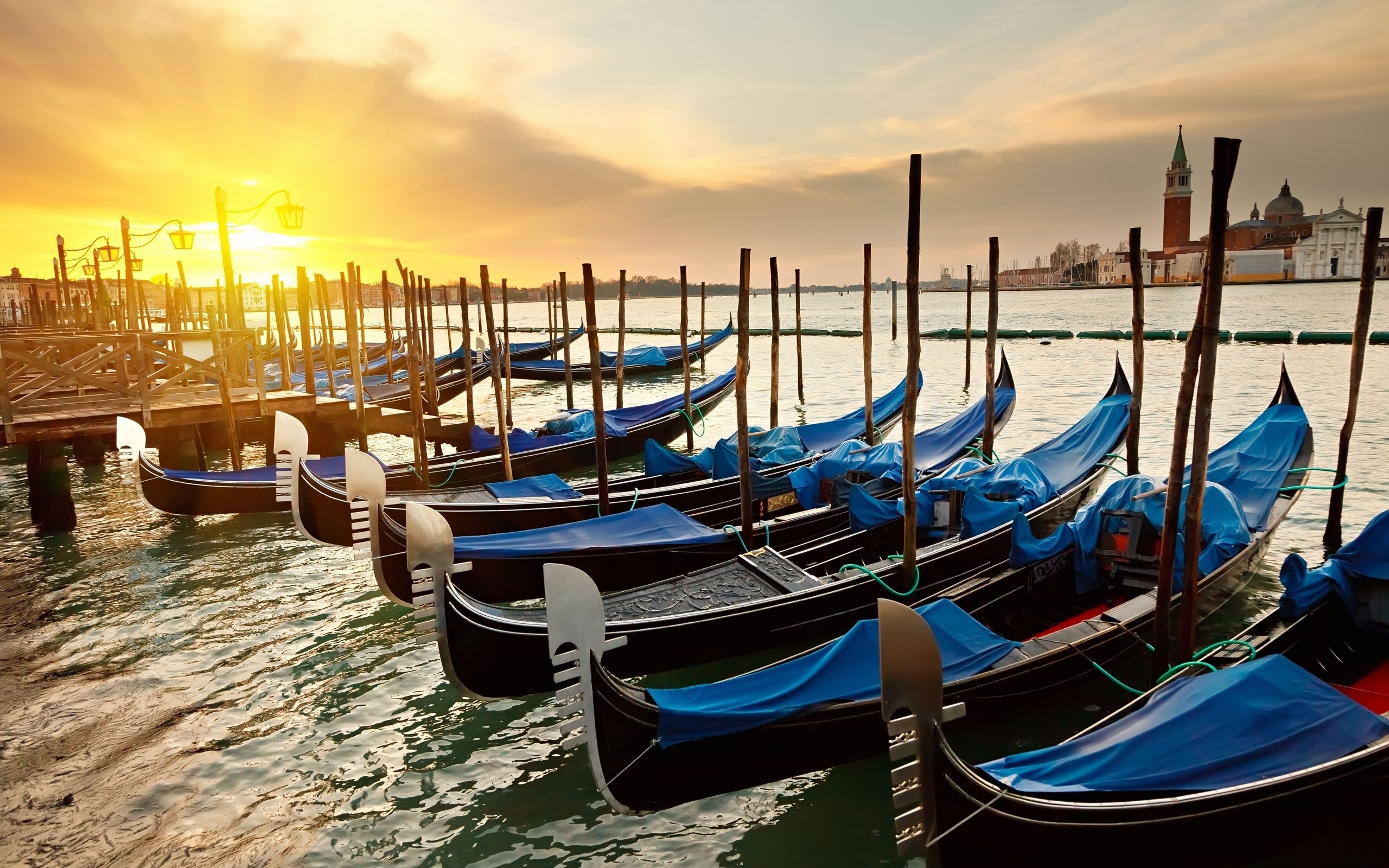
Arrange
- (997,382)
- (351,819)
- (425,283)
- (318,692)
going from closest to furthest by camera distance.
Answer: (351,819) < (318,692) < (997,382) < (425,283)

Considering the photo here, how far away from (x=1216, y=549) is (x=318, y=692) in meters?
4.88

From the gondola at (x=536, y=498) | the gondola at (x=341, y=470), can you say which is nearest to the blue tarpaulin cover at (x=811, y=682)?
the gondola at (x=536, y=498)

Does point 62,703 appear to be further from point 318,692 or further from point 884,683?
point 884,683

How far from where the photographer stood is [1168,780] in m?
2.50

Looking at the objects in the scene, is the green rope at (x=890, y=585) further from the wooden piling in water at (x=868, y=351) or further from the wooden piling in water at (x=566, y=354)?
the wooden piling in water at (x=566, y=354)

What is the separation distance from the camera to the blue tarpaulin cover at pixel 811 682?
2.96 m

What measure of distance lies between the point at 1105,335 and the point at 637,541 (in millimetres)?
26405

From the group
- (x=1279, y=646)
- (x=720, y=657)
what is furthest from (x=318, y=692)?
(x=1279, y=646)

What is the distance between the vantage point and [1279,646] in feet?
11.5

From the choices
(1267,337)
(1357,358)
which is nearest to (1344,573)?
(1357,358)

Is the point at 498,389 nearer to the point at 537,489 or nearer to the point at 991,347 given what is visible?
the point at 537,489

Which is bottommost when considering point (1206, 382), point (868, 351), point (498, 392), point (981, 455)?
point (981, 455)

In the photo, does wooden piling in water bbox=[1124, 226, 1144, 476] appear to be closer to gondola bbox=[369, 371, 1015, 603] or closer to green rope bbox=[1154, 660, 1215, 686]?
gondola bbox=[369, 371, 1015, 603]

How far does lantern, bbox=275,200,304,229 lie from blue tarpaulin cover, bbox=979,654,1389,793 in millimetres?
8778
